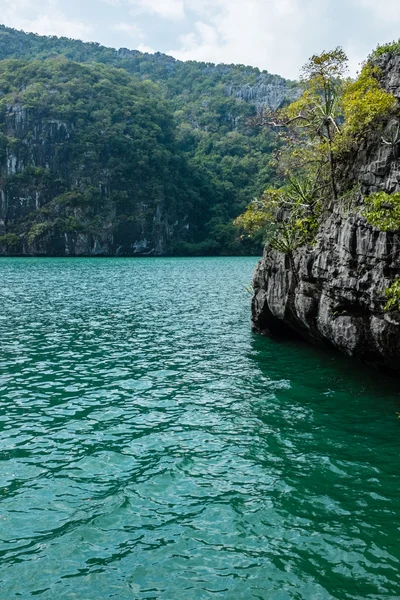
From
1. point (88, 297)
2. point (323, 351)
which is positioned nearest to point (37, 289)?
point (88, 297)

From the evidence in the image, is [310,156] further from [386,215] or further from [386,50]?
[386,215]

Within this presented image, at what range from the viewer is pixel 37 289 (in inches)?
1678

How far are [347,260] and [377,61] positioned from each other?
7.90 metres

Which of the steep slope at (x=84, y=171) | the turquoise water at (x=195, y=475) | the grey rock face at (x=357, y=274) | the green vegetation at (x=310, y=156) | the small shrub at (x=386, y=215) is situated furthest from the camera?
the steep slope at (x=84, y=171)

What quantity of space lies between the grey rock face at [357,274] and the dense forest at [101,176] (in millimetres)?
103934

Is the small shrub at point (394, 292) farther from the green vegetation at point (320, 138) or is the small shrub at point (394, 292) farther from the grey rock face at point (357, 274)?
the green vegetation at point (320, 138)

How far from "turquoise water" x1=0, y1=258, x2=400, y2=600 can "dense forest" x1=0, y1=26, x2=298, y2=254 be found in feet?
339

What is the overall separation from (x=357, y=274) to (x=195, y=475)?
29.1 feet

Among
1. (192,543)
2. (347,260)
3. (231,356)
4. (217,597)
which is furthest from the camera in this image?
(231,356)

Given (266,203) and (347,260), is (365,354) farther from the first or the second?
(266,203)

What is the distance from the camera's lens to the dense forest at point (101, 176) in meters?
120

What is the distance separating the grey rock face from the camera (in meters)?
15.0

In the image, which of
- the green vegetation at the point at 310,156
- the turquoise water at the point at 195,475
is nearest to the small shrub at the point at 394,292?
the turquoise water at the point at 195,475

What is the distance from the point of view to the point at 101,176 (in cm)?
12719
